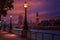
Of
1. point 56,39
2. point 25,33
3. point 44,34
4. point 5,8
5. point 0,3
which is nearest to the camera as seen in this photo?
point 56,39

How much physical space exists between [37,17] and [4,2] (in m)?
92.8

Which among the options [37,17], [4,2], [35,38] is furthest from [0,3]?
[37,17]

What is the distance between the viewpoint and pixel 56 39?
50.2ft

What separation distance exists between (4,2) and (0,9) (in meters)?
4.32

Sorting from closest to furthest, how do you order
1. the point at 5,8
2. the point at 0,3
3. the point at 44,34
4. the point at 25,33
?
the point at 44,34 → the point at 25,33 → the point at 0,3 → the point at 5,8

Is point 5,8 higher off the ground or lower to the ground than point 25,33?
higher

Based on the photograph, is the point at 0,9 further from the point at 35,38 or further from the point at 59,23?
the point at 59,23

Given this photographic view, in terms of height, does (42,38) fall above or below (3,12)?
below

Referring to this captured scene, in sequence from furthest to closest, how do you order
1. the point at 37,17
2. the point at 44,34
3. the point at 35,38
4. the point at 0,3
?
the point at 37,17
the point at 0,3
the point at 35,38
the point at 44,34

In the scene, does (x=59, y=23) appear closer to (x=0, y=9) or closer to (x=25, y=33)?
(x=0, y=9)

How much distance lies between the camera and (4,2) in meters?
33.8

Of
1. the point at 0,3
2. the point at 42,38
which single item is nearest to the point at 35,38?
the point at 42,38

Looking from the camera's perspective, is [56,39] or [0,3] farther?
[0,3]

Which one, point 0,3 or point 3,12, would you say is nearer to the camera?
point 0,3
